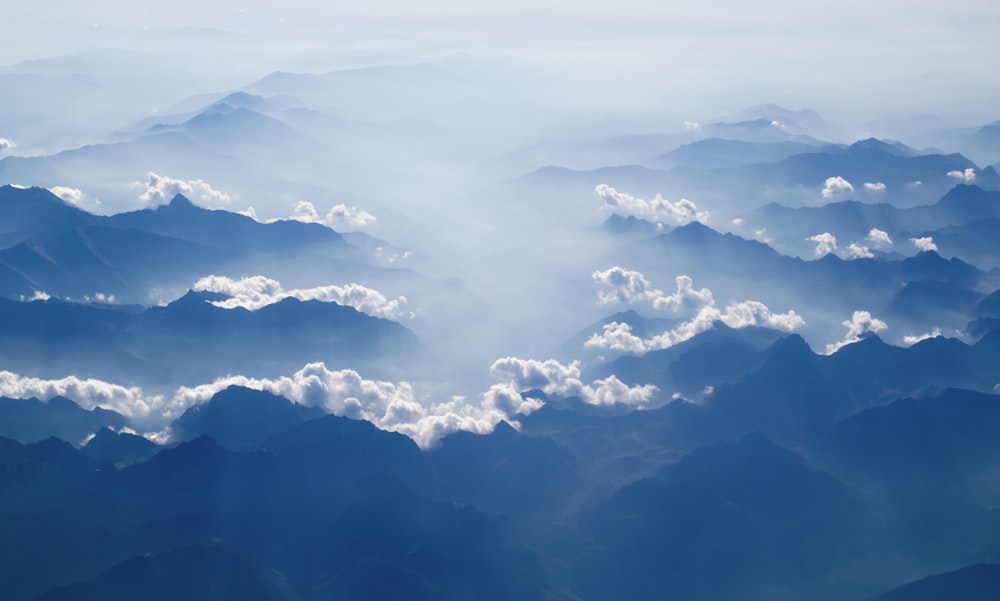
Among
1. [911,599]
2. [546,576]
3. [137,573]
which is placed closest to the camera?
[137,573]

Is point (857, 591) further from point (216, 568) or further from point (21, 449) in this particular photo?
point (21, 449)

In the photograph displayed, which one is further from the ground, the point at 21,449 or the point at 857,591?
the point at 21,449

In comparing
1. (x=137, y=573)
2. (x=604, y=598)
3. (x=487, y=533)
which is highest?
(x=137, y=573)

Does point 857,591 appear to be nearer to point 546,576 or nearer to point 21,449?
point 546,576

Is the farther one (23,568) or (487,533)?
(487,533)

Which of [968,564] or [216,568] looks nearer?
[216,568]

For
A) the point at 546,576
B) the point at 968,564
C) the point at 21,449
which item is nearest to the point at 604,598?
the point at 546,576

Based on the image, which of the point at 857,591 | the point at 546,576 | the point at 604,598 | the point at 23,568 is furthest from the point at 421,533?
the point at 857,591

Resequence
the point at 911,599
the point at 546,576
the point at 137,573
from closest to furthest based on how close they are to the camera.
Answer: the point at 137,573 → the point at 911,599 → the point at 546,576

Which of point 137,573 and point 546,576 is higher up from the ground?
point 137,573
